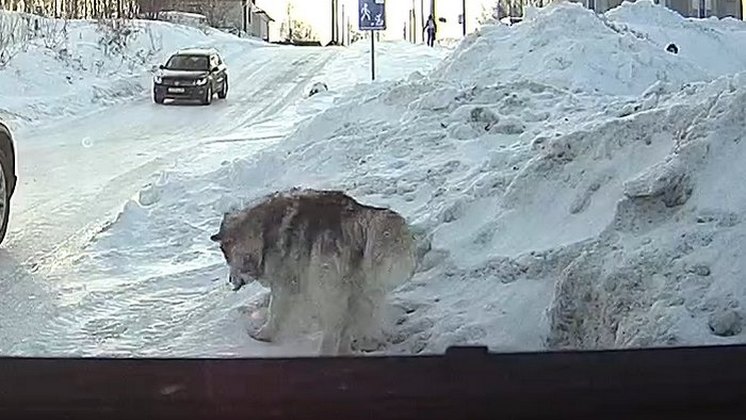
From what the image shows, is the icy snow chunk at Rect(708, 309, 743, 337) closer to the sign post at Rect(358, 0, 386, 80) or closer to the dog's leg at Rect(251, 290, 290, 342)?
the dog's leg at Rect(251, 290, 290, 342)

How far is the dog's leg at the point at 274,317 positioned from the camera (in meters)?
6.33

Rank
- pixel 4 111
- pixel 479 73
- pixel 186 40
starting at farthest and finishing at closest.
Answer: pixel 186 40 < pixel 4 111 < pixel 479 73

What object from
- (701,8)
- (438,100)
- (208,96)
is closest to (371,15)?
(438,100)

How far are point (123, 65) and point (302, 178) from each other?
2650 cm

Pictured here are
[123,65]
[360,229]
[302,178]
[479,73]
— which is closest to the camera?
[360,229]

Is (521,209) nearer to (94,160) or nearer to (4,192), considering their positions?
(4,192)

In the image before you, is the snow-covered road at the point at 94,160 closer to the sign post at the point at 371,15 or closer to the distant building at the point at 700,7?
the sign post at the point at 371,15

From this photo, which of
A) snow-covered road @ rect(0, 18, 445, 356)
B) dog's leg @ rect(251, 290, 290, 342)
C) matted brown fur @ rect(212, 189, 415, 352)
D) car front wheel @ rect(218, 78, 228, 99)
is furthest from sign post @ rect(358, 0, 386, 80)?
matted brown fur @ rect(212, 189, 415, 352)

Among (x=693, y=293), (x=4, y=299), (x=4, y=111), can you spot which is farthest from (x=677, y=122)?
(x=4, y=111)

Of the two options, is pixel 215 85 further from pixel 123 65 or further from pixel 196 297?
pixel 196 297

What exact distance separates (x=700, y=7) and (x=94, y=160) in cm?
3482

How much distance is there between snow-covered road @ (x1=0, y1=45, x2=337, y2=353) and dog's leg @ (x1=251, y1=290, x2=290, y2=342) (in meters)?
1.40

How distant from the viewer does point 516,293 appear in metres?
6.83

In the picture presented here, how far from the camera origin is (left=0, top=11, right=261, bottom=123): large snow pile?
28.0m
